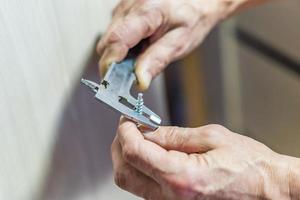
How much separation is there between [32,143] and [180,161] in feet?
0.53

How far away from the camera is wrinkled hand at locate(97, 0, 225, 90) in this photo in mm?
613

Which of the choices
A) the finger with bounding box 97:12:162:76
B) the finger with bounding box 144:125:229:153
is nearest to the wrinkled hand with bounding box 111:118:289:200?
the finger with bounding box 144:125:229:153

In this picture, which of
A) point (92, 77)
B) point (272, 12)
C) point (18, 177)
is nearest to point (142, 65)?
point (92, 77)

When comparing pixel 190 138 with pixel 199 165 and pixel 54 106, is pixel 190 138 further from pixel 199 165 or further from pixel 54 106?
pixel 54 106

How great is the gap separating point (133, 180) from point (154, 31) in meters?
0.19

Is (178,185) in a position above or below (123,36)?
below

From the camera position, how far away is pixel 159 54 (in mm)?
642

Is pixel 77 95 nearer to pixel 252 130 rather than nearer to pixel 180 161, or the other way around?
pixel 180 161

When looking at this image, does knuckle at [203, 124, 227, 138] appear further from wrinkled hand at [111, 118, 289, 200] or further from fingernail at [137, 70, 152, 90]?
fingernail at [137, 70, 152, 90]

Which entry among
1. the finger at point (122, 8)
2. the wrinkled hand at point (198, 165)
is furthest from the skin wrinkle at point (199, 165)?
the finger at point (122, 8)

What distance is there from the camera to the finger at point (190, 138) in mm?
531

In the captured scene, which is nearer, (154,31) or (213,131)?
(213,131)

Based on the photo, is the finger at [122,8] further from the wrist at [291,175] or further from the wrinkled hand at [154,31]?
the wrist at [291,175]

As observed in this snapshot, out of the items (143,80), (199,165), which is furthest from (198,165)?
(143,80)
